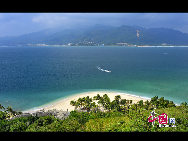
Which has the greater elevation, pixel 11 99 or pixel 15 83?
pixel 15 83
